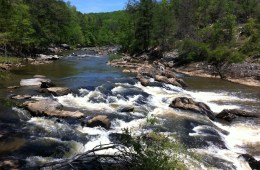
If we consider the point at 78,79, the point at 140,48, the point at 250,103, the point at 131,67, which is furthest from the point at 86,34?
the point at 250,103

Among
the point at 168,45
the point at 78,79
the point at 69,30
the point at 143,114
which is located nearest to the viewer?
the point at 143,114

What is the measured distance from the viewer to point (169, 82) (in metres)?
33.3

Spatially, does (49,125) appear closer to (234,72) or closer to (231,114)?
(231,114)

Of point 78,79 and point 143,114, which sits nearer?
point 143,114

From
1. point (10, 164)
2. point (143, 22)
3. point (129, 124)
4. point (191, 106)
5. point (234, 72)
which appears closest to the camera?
point (10, 164)

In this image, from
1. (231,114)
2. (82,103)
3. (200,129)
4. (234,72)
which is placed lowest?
(200,129)

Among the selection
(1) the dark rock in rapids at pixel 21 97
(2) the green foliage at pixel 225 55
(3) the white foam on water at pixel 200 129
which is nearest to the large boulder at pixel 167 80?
(2) the green foliage at pixel 225 55

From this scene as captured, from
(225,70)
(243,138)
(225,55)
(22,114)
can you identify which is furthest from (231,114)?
(225,55)

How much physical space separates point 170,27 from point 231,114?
37.9 m

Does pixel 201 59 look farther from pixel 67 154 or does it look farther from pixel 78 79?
pixel 67 154

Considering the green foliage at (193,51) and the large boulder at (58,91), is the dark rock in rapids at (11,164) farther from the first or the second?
the green foliage at (193,51)

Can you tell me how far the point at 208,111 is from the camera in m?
22.8

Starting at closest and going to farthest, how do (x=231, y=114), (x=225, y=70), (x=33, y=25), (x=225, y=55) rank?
(x=231, y=114)
(x=225, y=70)
(x=225, y=55)
(x=33, y=25)

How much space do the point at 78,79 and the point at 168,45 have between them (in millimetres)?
27456
